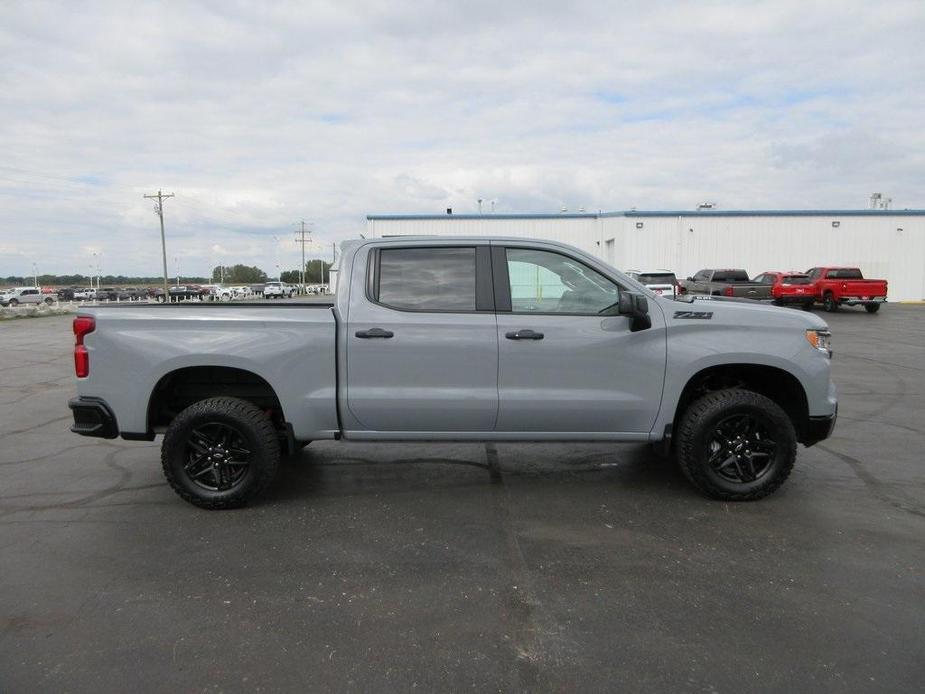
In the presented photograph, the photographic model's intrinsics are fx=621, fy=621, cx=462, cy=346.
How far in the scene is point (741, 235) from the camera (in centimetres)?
3356

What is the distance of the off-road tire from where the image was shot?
4.36m

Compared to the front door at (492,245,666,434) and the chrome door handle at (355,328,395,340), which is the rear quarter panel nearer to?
the chrome door handle at (355,328,395,340)

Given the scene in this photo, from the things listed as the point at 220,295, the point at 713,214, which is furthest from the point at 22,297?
the point at 713,214

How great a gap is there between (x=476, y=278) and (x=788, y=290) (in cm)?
2344

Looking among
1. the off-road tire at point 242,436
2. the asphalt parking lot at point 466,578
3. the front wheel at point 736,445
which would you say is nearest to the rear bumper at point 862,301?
the asphalt parking lot at point 466,578

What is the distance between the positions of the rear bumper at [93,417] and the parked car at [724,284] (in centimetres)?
2098

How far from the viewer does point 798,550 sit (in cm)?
378

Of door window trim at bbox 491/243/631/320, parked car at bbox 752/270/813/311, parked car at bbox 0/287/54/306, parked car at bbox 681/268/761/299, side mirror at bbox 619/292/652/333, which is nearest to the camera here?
side mirror at bbox 619/292/652/333

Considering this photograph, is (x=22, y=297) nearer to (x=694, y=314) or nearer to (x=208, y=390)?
(x=208, y=390)

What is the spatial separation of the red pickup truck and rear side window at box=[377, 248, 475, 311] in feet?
80.2

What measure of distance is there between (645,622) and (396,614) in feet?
4.00

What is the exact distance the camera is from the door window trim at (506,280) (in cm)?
445

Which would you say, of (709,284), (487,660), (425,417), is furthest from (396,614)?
(709,284)

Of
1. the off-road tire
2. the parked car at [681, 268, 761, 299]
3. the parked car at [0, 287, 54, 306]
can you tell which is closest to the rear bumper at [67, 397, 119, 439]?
the off-road tire
